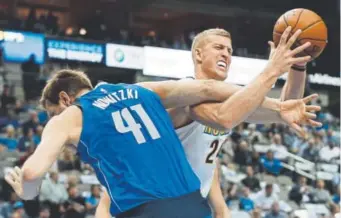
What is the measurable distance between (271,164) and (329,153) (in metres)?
2.70

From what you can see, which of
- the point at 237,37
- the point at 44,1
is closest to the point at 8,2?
the point at 44,1

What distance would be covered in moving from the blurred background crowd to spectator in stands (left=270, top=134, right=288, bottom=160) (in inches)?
1.4

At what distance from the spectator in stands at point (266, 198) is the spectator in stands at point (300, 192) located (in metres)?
1.52

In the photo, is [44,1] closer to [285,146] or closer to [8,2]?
[8,2]

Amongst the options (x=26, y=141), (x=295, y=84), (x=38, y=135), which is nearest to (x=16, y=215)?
(x=26, y=141)

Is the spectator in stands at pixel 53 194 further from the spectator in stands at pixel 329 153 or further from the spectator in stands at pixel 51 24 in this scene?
the spectator in stands at pixel 51 24

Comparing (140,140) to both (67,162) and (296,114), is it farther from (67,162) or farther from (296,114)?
(67,162)

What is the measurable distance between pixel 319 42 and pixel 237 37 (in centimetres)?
2587

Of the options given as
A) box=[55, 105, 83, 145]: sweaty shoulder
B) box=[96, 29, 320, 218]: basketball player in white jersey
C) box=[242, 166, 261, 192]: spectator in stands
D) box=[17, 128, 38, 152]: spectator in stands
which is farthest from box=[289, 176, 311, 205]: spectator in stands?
box=[55, 105, 83, 145]: sweaty shoulder

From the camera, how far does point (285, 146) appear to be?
2061cm

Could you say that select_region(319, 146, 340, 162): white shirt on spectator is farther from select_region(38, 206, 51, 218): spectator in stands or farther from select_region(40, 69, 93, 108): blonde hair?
select_region(40, 69, 93, 108): blonde hair

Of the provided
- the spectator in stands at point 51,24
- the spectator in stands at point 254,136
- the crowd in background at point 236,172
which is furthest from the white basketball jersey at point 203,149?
the spectator in stands at point 51,24

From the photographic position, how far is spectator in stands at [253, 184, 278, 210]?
15859mm

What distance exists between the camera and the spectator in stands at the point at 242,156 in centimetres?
1822
